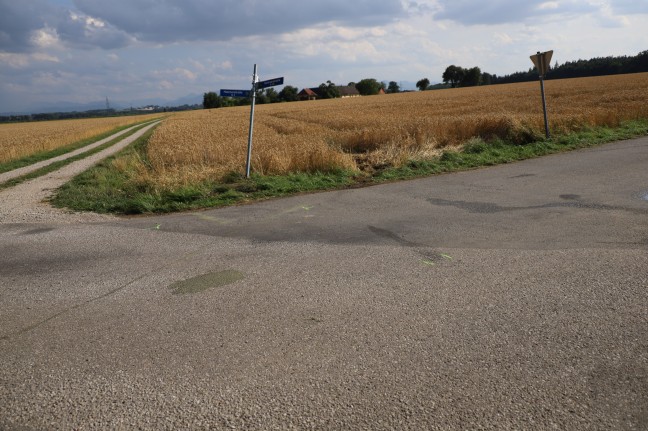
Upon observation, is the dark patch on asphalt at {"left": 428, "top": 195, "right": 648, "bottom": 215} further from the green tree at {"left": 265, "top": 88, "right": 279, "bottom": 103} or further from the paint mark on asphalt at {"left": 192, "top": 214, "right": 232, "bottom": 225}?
the green tree at {"left": 265, "top": 88, "right": 279, "bottom": 103}

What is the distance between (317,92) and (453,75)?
1516 inches

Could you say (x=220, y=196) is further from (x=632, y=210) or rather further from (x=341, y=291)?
(x=632, y=210)

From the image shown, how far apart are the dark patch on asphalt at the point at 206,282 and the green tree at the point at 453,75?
13349cm

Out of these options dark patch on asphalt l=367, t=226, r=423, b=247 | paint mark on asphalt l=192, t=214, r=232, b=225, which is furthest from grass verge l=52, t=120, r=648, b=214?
dark patch on asphalt l=367, t=226, r=423, b=247

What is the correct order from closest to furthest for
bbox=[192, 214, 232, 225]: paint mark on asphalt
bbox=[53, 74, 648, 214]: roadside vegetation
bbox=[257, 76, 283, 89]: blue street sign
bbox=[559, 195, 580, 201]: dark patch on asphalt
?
1. bbox=[192, 214, 232, 225]: paint mark on asphalt
2. bbox=[559, 195, 580, 201]: dark patch on asphalt
3. bbox=[53, 74, 648, 214]: roadside vegetation
4. bbox=[257, 76, 283, 89]: blue street sign

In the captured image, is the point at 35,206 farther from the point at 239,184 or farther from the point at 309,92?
the point at 309,92

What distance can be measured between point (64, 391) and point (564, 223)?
20.6 feet

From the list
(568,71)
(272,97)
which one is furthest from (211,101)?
(568,71)

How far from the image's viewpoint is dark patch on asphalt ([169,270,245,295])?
15.3ft

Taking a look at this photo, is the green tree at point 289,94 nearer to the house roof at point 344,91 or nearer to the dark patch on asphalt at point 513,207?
the house roof at point 344,91

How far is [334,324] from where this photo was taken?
3.80 meters

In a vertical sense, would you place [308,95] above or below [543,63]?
above

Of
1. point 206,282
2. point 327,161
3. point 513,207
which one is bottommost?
point 206,282

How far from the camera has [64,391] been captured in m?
3.04
